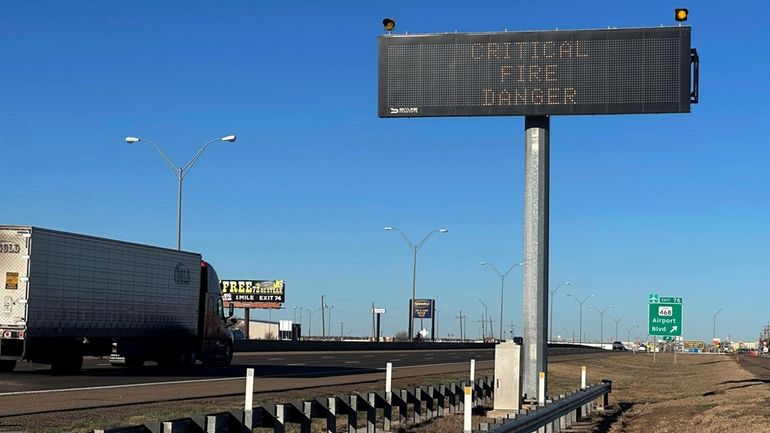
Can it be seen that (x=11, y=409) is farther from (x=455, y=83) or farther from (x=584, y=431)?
(x=455, y=83)

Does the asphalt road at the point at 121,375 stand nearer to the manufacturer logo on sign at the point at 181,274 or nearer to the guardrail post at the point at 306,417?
the manufacturer logo on sign at the point at 181,274

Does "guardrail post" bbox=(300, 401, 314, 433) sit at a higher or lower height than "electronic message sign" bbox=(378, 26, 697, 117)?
lower

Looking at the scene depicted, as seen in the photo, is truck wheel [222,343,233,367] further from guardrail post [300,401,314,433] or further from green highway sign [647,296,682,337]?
green highway sign [647,296,682,337]

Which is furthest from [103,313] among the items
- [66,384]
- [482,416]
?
[482,416]

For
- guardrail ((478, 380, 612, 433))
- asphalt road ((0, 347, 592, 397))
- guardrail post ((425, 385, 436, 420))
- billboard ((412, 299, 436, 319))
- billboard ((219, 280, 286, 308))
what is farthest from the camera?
billboard ((412, 299, 436, 319))

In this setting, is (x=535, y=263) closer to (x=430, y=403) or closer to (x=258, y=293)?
(x=430, y=403)

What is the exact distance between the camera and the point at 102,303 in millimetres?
31625

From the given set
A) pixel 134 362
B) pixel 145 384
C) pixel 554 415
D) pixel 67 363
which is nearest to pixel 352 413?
pixel 554 415

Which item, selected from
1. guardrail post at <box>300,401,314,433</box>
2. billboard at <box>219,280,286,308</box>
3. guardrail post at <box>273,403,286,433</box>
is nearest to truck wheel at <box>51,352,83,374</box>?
guardrail post at <box>300,401,314,433</box>

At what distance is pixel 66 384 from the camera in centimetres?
2747

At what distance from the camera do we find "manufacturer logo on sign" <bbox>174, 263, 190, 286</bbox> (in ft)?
120

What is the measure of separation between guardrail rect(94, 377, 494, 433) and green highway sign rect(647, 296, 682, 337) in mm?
39935

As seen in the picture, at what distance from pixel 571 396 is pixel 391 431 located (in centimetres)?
382

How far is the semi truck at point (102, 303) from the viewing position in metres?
28.3
